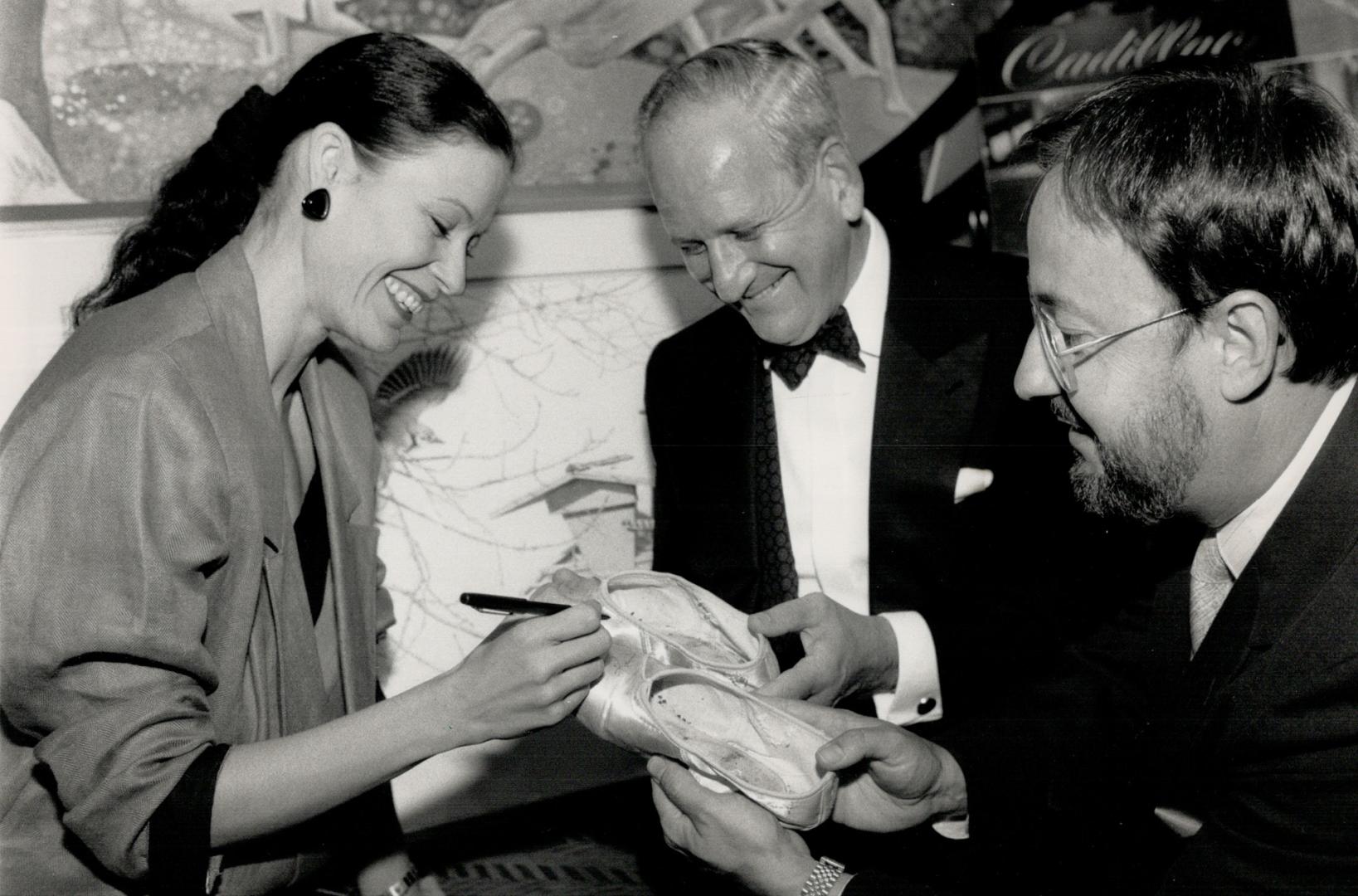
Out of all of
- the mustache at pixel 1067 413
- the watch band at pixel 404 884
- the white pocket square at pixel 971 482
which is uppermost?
the mustache at pixel 1067 413

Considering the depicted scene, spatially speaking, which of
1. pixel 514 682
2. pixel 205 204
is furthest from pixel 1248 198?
pixel 205 204

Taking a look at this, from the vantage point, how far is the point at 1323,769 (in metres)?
1.22

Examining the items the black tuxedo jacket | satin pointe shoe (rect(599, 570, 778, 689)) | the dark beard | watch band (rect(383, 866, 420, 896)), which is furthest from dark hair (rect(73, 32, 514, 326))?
watch band (rect(383, 866, 420, 896))

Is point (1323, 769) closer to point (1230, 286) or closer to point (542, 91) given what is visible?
point (1230, 286)

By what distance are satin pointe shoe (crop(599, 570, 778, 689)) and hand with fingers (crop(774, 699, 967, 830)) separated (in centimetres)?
9

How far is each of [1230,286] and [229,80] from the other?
197 cm

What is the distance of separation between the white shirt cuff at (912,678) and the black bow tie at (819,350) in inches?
18.5

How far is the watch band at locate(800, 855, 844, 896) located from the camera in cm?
149

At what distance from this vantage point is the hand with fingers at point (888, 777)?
5.61 ft

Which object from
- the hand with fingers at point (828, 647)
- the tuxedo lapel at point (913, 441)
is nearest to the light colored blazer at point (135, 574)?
the hand with fingers at point (828, 647)

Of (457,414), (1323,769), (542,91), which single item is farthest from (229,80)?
(1323,769)

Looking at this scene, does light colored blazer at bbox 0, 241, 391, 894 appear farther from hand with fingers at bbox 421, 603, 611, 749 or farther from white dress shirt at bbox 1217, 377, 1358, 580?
white dress shirt at bbox 1217, 377, 1358, 580

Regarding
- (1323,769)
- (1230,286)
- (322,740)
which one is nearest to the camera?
(1323,769)

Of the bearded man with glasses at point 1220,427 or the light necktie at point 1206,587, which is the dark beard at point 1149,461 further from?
the light necktie at point 1206,587
